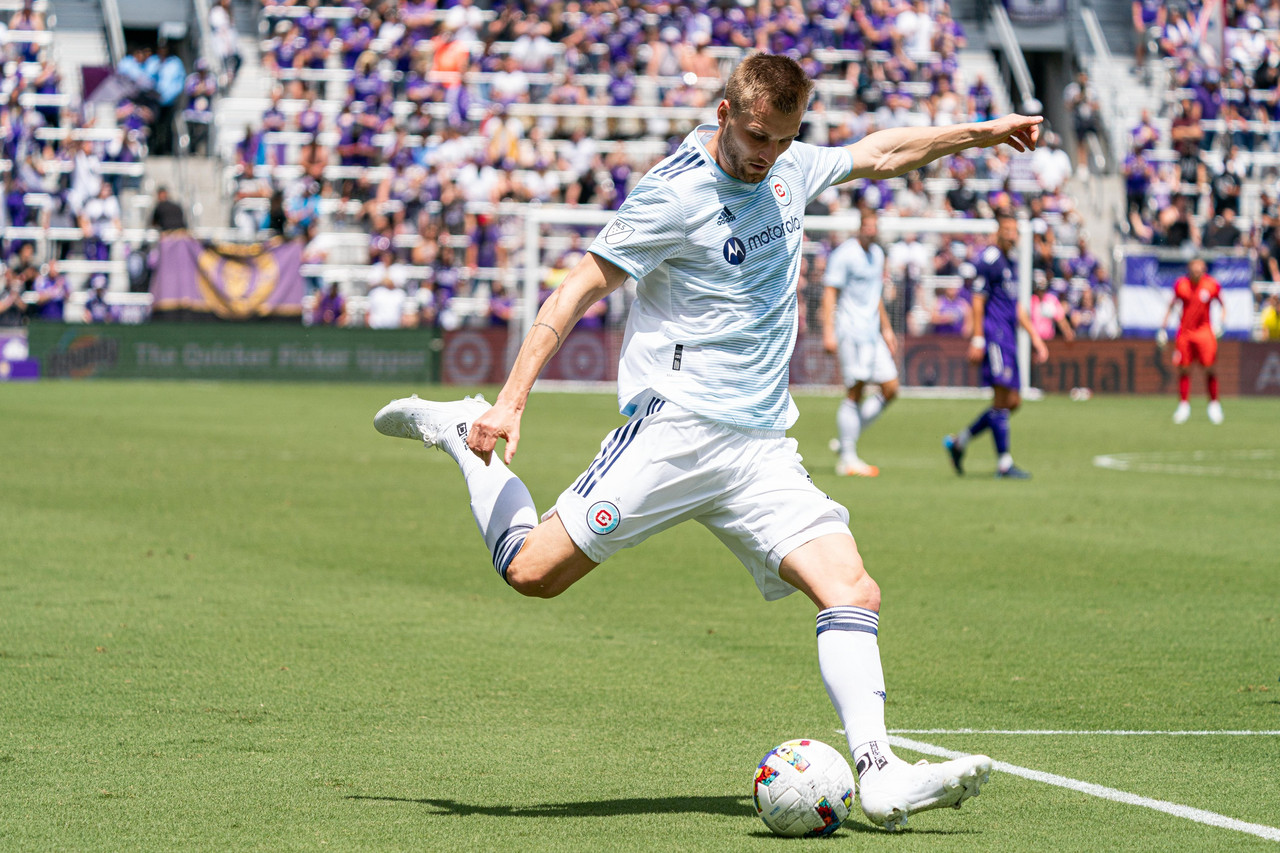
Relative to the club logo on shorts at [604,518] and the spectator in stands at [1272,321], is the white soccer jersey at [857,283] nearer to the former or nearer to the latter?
the club logo on shorts at [604,518]

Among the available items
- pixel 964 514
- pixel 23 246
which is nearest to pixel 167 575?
pixel 964 514

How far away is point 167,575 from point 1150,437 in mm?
15641

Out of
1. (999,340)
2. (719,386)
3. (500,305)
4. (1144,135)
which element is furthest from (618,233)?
(1144,135)

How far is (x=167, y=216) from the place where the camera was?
31.2 metres

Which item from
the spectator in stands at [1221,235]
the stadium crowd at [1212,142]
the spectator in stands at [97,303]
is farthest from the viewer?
the stadium crowd at [1212,142]

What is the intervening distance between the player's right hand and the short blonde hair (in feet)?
3.55

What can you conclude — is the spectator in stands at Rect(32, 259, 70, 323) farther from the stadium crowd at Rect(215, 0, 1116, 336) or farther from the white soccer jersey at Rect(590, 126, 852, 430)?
the white soccer jersey at Rect(590, 126, 852, 430)

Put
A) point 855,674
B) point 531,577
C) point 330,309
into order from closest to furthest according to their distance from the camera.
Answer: point 855,674 < point 531,577 < point 330,309

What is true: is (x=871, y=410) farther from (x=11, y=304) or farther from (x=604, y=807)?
(x=11, y=304)

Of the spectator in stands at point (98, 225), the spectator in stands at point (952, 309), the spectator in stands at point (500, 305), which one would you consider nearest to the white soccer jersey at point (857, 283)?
the spectator in stands at point (500, 305)

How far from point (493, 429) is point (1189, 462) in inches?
601

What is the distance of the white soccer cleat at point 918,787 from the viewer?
4.62 metres

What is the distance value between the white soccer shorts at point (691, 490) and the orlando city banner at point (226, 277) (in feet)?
88.0

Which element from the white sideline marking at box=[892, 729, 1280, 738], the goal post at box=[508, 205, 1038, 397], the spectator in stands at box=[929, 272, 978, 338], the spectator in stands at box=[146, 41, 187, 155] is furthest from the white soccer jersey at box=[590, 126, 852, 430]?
the spectator in stands at box=[146, 41, 187, 155]
